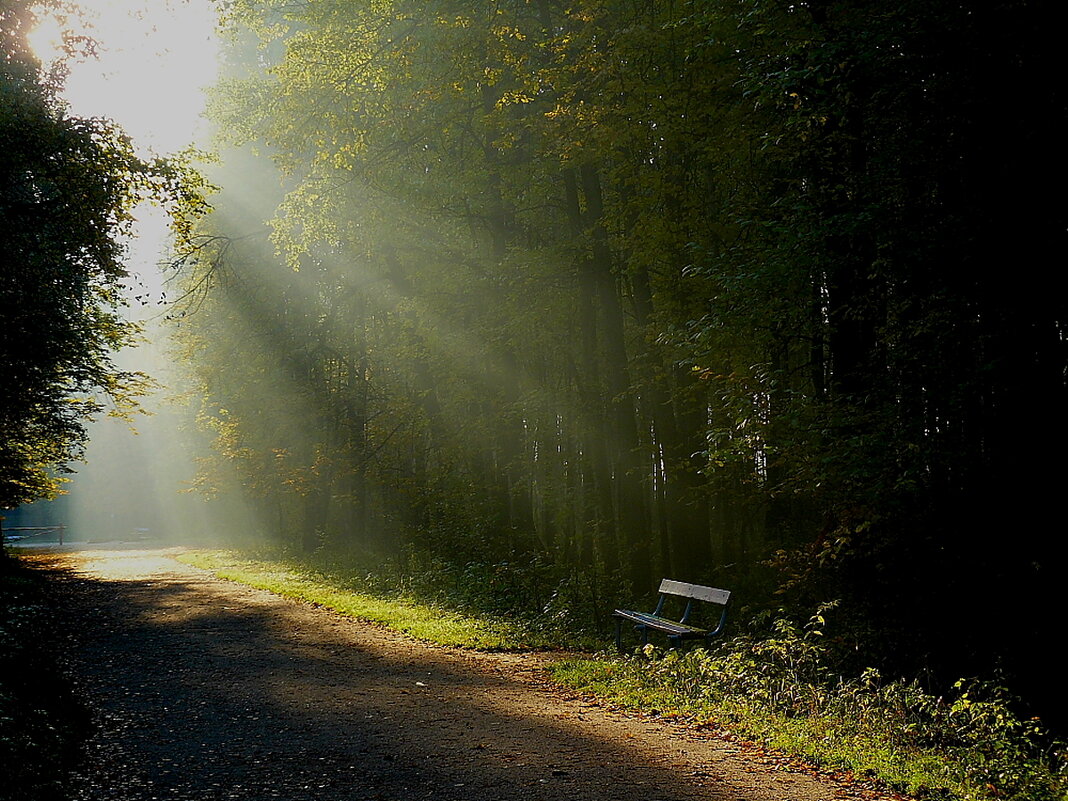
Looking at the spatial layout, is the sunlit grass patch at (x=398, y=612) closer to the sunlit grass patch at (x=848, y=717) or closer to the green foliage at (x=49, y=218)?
the sunlit grass patch at (x=848, y=717)

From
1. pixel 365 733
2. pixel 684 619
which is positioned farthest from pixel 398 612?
pixel 365 733

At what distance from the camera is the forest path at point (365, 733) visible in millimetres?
5730

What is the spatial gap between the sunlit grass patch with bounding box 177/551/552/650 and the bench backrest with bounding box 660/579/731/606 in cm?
187

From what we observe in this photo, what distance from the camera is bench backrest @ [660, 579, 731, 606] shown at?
9359 millimetres

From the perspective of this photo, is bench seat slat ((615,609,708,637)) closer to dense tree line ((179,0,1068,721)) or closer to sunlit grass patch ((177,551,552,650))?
dense tree line ((179,0,1068,721))

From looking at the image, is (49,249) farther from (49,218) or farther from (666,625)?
(666,625)

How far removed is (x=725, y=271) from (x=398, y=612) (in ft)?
25.8

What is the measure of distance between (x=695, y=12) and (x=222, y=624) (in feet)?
35.7

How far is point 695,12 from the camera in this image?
1014 cm

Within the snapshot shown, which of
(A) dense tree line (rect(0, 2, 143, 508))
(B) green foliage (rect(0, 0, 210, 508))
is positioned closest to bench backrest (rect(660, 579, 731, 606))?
(B) green foliage (rect(0, 0, 210, 508))

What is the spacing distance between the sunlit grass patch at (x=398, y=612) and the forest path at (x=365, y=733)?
1.71 ft

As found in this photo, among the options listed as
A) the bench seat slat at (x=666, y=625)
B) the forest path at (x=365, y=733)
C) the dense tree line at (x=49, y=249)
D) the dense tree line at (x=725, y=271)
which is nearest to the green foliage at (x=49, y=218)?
the dense tree line at (x=49, y=249)

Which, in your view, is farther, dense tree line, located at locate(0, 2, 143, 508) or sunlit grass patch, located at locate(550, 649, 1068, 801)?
dense tree line, located at locate(0, 2, 143, 508)

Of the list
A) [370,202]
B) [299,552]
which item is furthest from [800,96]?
[299,552]
